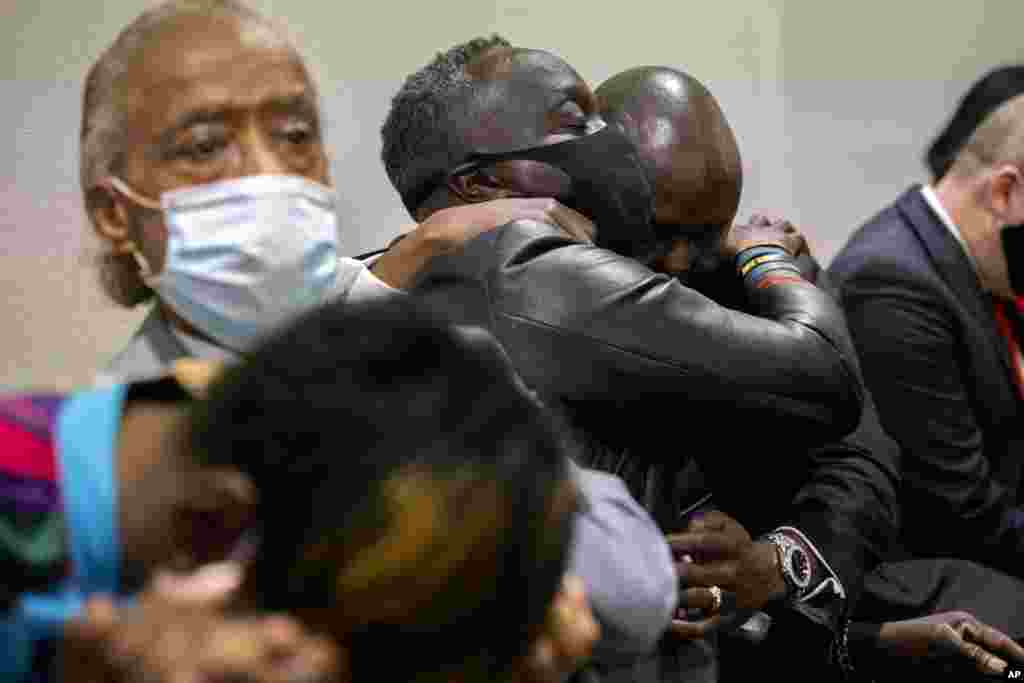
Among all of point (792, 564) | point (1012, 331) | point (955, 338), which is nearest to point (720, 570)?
point (792, 564)

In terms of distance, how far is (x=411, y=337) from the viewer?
1.04 m

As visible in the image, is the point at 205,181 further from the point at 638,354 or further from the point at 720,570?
the point at 720,570

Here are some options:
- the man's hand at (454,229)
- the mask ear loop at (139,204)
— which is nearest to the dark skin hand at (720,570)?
the man's hand at (454,229)

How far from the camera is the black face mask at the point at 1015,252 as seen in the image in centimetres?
303

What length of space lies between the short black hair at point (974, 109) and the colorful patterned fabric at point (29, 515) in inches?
107

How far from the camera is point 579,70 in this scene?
3197 millimetres

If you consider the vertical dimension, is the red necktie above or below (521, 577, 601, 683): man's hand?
below

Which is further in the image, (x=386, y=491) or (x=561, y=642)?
(x=561, y=642)

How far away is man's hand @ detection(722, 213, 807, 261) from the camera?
2.30m

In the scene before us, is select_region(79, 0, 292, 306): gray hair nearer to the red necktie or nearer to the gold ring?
the gold ring

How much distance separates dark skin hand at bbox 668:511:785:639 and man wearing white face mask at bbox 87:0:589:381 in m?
0.66

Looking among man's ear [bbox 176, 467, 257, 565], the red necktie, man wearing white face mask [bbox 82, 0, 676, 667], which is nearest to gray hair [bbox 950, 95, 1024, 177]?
the red necktie

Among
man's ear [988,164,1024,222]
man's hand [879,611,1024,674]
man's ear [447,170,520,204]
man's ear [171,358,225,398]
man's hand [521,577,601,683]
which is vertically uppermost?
man's ear [171,358,225,398]

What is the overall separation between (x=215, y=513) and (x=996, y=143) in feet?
8.17
